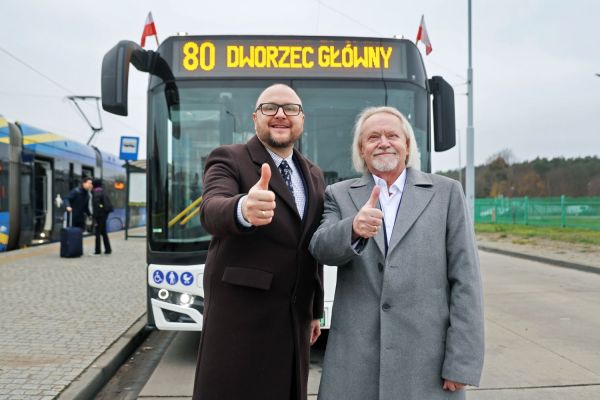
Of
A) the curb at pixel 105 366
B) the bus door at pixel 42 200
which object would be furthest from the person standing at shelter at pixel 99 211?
the curb at pixel 105 366

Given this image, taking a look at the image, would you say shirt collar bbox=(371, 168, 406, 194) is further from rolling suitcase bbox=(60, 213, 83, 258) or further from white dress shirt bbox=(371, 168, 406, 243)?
rolling suitcase bbox=(60, 213, 83, 258)

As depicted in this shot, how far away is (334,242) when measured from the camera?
179 cm

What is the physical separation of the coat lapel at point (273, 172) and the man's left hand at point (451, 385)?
2.66ft

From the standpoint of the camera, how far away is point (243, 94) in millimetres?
4480

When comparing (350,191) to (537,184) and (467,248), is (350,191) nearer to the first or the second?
(467,248)

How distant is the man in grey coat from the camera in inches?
74.2

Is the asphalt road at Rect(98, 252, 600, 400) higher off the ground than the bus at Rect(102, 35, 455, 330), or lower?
lower

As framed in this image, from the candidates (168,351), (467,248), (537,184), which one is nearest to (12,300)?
(168,351)

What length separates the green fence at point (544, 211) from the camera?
21.4 m

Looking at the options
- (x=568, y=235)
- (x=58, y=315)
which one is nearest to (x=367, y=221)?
(x=58, y=315)

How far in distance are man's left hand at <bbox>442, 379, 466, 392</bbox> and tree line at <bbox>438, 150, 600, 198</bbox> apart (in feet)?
176

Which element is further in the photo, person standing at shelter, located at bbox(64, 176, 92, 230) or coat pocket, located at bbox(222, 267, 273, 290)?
person standing at shelter, located at bbox(64, 176, 92, 230)

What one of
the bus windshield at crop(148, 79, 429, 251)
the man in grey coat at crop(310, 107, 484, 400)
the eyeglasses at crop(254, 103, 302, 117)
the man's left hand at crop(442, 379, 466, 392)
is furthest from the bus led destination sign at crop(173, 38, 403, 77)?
the man's left hand at crop(442, 379, 466, 392)

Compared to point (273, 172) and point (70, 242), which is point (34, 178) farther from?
point (273, 172)
